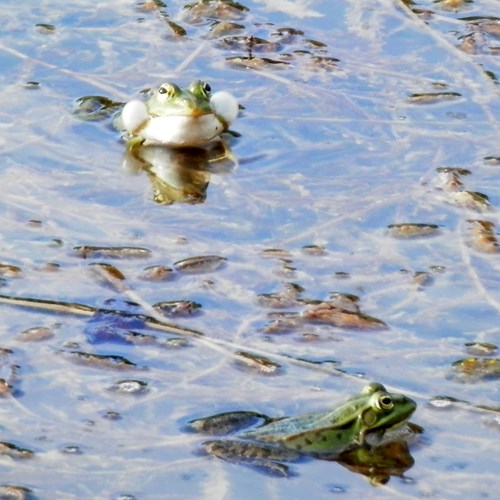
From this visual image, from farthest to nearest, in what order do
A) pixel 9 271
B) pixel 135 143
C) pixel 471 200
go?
pixel 135 143 → pixel 471 200 → pixel 9 271

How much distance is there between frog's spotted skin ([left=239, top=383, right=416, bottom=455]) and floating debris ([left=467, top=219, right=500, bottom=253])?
1.64 metres

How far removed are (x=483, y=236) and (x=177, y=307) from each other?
148 cm

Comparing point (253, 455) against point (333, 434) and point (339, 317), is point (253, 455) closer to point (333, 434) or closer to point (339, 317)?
point (333, 434)

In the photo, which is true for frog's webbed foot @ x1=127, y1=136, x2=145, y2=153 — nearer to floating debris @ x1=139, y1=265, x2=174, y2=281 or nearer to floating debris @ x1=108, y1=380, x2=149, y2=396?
floating debris @ x1=139, y1=265, x2=174, y2=281

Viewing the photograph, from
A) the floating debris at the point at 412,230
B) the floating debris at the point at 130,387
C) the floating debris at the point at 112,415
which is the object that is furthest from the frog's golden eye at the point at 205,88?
the floating debris at the point at 112,415

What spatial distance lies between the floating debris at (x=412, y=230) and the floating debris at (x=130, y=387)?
171 centimetres

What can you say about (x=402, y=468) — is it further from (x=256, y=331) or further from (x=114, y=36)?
(x=114, y=36)

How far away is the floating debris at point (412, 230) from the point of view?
6684 mm

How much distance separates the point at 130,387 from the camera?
17.7 ft

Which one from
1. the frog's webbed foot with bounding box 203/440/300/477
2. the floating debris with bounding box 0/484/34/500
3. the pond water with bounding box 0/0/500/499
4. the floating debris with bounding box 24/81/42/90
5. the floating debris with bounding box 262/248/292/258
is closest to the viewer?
the floating debris with bounding box 0/484/34/500

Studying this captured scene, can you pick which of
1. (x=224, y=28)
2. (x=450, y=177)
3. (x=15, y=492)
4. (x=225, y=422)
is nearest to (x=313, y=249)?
(x=450, y=177)

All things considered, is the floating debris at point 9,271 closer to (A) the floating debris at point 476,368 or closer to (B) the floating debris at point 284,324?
(B) the floating debris at point 284,324

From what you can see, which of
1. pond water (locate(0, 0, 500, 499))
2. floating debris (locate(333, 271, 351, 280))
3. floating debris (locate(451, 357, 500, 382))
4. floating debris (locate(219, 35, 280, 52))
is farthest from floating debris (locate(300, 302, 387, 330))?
floating debris (locate(219, 35, 280, 52))

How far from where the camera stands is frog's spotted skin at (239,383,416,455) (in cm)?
499
